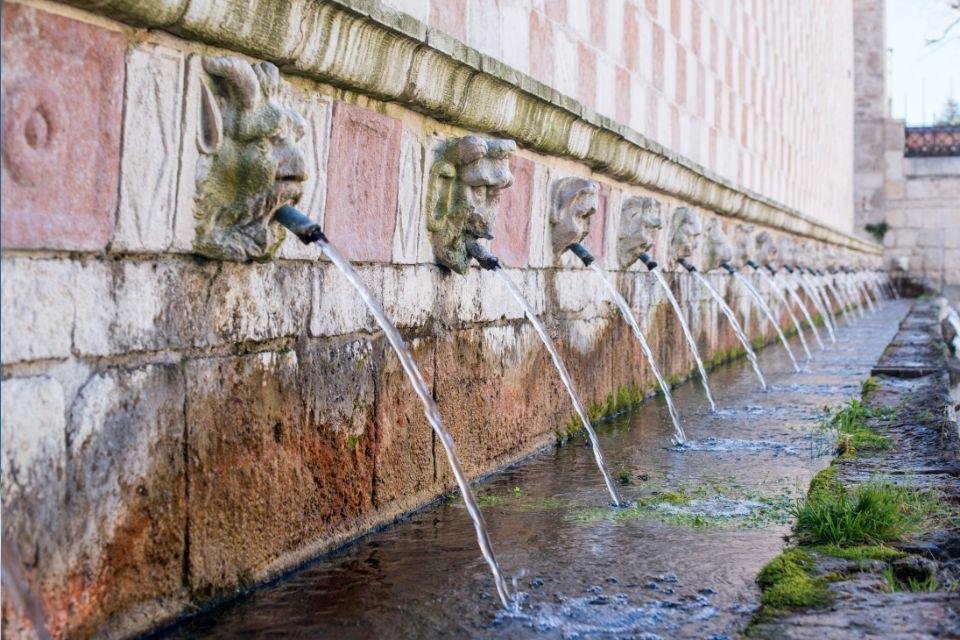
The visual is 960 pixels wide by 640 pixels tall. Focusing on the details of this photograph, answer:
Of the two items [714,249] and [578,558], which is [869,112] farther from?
[578,558]

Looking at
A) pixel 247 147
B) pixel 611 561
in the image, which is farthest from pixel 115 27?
pixel 611 561

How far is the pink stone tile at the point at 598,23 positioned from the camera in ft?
19.3

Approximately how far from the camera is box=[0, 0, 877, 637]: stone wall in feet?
6.93

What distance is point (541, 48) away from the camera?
520 cm

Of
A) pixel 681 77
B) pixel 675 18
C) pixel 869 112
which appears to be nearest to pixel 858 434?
pixel 675 18

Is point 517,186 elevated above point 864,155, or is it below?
below

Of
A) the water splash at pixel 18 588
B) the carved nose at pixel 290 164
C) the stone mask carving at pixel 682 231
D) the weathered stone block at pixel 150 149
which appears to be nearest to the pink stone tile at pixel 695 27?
the stone mask carving at pixel 682 231

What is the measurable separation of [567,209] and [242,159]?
257cm

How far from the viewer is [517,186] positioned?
4637 mm

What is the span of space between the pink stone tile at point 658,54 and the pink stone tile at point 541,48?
79.9 inches

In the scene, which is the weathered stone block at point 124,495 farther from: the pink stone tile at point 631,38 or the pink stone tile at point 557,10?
the pink stone tile at point 631,38

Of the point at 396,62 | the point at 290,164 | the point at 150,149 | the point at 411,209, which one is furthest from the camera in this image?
the point at 411,209

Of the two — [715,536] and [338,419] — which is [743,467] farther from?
[338,419]

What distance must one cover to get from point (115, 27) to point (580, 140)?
10.1 feet
